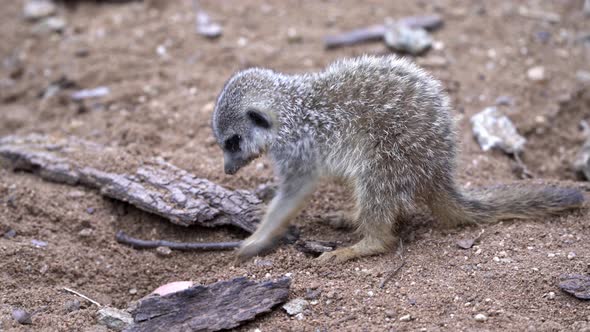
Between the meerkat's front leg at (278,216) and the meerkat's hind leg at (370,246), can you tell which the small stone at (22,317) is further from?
the meerkat's hind leg at (370,246)

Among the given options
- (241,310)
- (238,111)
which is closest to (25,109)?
(238,111)

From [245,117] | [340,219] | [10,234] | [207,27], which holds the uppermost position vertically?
[245,117]

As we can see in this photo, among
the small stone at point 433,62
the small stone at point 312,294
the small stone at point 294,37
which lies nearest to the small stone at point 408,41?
the small stone at point 433,62

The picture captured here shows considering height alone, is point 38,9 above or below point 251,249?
above

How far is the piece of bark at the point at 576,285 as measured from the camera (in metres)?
3.47

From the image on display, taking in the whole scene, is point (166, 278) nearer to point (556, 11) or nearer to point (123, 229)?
point (123, 229)

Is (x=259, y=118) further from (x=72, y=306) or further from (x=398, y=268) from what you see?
(x=72, y=306)

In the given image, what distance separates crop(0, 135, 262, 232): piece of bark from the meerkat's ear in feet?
1.81

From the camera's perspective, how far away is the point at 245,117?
4352 mm

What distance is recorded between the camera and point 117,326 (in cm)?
356

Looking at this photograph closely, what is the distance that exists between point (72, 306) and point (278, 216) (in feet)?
4.50

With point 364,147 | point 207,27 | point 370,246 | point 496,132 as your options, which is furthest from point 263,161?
point 207,27

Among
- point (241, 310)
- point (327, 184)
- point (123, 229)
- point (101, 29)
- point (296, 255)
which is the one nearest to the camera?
point (241, 310)

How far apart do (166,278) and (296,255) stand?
88 cm
